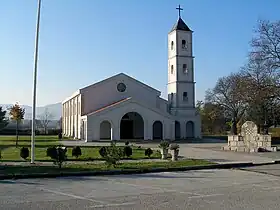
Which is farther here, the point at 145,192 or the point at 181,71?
the point at 181,71

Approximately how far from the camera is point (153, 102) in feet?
192

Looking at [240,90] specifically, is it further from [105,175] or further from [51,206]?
[51,206]

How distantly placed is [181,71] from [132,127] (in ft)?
34.5

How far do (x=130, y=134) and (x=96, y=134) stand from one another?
7912 mm

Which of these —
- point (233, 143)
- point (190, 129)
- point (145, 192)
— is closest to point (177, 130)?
point (190, 129)

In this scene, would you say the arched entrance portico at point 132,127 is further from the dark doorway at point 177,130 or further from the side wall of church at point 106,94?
the dark doorway at point 177,130

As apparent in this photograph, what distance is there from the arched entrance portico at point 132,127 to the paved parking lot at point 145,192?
41.0 metres

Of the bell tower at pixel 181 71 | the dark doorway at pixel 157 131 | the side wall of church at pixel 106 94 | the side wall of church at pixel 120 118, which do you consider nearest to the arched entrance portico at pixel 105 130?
the side wall of church at pixel 106 94

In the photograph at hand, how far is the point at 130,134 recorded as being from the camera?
57.0m

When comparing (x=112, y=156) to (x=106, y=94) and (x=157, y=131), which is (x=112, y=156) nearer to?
(x=106, y=94)

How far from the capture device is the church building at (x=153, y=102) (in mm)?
53156

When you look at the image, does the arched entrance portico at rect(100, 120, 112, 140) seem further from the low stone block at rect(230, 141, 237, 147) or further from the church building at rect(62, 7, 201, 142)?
the low stone block at rect(230, 141, 237, 147)

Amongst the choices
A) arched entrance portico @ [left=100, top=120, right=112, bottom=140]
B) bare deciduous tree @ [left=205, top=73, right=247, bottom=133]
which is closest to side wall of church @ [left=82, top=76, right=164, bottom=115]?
arched entrance portico @ [left=100, top=120, right=112, bottom=140]

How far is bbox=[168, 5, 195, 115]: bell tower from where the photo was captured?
189 ft
